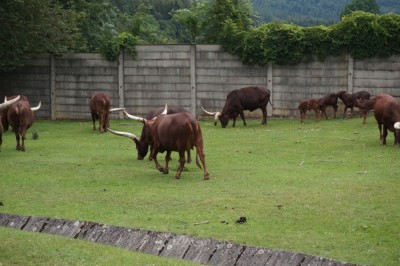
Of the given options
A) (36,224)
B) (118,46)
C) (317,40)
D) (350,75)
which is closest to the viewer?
(36,224)

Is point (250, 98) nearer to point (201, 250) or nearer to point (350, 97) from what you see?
point (350, 97)

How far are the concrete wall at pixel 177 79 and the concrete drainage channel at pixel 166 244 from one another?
52.0 feet

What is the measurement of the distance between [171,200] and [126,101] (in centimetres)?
1533

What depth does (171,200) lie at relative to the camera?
41.2ft

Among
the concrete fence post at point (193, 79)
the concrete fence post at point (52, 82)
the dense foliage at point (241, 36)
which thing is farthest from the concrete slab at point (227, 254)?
the concrete fence post at point (52, 82)

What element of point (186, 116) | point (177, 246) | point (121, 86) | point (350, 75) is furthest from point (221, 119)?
point (177, 246)

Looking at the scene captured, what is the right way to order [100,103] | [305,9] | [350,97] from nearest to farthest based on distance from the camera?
[100,103] < [350,97] < [305,9]

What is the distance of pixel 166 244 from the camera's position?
9.72 m

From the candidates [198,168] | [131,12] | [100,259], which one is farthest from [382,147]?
[131,12]

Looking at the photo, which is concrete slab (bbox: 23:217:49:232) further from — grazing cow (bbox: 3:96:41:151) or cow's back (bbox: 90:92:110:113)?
cow's back (bbox: 90:92:110:113)

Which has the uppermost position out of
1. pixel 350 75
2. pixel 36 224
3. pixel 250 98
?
pixel 350 75

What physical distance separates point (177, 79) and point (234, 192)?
14332 mm

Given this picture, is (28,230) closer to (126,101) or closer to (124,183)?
(124,183)

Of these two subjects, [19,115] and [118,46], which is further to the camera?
[118,46]
